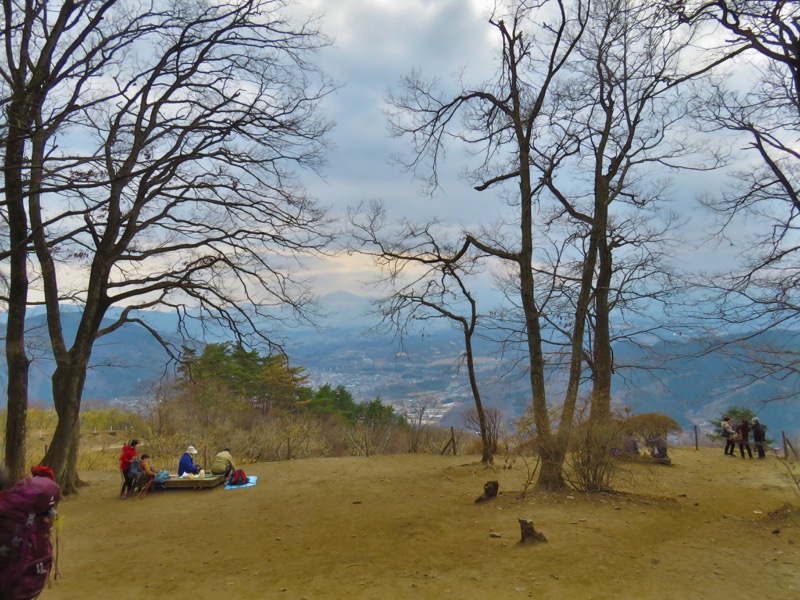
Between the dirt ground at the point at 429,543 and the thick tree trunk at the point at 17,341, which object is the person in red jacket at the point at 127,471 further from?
the thick tree trunk at the point at 17,341

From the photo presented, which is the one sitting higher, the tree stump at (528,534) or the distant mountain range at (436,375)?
the distant mountain range at (436,375)

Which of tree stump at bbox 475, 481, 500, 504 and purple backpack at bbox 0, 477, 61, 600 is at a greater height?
purple backpack at bbox 0, 477, 61, 600

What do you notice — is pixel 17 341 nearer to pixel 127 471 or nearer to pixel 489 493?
pixel 127 471

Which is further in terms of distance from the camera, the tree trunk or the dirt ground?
the tree trunk

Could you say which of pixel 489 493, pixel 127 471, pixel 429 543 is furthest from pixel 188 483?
pixel 429 543

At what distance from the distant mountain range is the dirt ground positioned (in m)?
2.04

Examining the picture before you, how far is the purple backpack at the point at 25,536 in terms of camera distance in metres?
3.69

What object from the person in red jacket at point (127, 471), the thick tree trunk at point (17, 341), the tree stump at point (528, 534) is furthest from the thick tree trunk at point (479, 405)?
the thick tree trunk at point (17, 341)

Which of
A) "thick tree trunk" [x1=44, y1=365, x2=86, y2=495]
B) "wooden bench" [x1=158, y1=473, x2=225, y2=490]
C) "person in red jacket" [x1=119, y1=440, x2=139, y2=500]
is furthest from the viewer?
"wooden bench" [x1=158, y1=473, x2=225, y2=490]

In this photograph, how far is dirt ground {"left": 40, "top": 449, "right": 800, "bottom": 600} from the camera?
560 centimetres

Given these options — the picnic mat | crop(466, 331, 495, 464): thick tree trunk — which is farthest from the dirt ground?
crop(466, 331, 495, 464): thick tree trunk

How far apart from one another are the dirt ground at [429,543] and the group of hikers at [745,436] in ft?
13.7

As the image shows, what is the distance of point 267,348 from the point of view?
Result: 12.0 m

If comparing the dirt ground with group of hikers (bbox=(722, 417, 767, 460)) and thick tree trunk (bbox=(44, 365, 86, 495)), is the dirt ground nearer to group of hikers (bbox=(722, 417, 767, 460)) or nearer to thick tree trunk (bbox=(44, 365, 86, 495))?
thick tree trunk (bbox=(44, 365, 86, 495))
